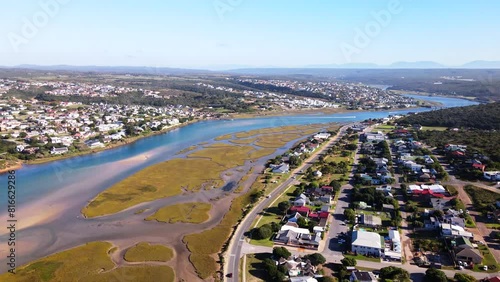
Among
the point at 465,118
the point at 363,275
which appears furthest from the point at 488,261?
the point at 465,118

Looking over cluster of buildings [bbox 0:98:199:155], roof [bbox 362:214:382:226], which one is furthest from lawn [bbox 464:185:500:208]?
cluster of buildings [bbox 0:98:199:155]

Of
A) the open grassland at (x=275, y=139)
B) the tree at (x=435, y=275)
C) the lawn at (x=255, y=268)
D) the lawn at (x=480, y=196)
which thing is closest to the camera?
the tree at (x=435, y=275)

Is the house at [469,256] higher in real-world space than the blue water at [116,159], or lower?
higher

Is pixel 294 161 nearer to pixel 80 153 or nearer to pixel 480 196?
pixel 480 196

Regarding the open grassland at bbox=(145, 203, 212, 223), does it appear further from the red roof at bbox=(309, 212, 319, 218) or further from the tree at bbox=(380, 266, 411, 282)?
the tree at bbox=(380, 266, 411, 282)

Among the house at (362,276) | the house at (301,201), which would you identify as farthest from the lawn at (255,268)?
the house at (301,201)

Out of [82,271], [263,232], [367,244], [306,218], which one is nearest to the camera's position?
[82,271]

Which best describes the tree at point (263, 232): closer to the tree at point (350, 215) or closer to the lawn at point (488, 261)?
the tree at point (350, 215)
